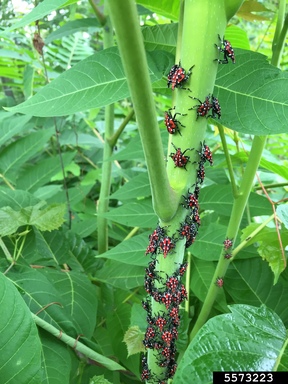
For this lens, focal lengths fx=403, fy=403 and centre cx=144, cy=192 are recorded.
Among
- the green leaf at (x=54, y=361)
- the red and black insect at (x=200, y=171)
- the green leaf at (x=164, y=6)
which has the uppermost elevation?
the green leaf at (x=164, y=6)

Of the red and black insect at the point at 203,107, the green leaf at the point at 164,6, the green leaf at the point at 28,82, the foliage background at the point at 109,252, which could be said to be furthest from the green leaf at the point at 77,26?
the red and black insect at the point at 203,107

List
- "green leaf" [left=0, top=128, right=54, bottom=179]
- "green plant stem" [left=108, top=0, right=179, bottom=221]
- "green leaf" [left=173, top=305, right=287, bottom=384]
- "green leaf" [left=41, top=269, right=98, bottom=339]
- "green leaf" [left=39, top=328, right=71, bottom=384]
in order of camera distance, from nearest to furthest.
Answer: "green plant stem" [left=108, top=0, right=179, bottom=221], "green leaf" [left=173, top=305, right=287, bottom=384], "green leaf" [left=39, top=328, right=71, bottom=384], "green leaf" [left=41, top=269, right=98, bottom=339], "green leaf" [left=0, top=128, right=54, bottom=179]

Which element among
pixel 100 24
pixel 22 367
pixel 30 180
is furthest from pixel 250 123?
pixel 30 180

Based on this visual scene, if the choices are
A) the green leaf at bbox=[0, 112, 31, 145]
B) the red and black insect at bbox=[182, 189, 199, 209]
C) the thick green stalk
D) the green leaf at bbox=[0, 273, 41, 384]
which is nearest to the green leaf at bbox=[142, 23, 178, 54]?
the thick green stalk

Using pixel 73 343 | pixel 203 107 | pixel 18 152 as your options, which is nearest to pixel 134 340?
pixel 73 343

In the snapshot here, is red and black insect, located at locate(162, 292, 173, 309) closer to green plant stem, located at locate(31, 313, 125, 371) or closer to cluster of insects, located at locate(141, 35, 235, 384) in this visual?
cluster of insects, located at locate(141, 35, 235, 384)

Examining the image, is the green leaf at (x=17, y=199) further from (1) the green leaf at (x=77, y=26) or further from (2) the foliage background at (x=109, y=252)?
(1) the green leaf at (x=77, y=26)

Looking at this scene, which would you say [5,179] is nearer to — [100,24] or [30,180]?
[30,180]
